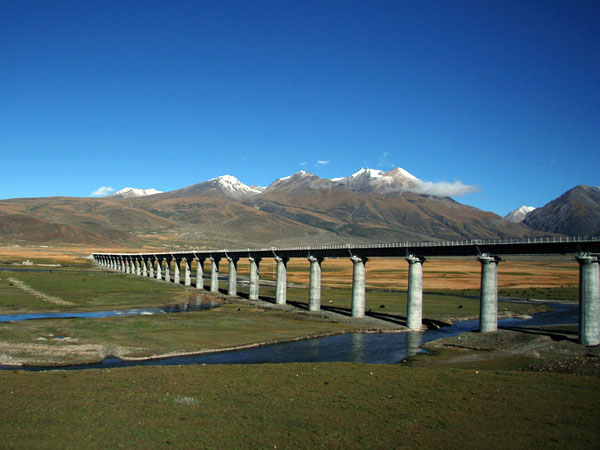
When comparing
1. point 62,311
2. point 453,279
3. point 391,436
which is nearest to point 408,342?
point 391,436

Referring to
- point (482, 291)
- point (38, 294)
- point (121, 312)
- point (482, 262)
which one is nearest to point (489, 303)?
point (482, 291)

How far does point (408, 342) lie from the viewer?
205 ft

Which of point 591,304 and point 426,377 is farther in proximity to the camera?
point 591,304

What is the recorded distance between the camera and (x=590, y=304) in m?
54.5

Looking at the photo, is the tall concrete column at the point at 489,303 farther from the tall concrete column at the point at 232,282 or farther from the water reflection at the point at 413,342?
the tall concrete column at the point at 232,282

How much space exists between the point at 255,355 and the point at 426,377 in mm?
19475

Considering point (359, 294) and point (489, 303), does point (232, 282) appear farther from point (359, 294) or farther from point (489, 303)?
point (489, 303)

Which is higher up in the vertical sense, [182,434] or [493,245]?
[493,245]

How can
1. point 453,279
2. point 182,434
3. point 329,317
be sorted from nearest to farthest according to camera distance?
point 182,434, point 329,317, point 453,279

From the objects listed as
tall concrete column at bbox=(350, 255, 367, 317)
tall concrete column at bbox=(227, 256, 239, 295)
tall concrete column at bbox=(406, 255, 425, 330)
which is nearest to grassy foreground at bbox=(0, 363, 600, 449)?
tall concrete column at bbox=(406, 255, 425, 330)

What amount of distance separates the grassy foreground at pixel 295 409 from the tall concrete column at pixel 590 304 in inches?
634

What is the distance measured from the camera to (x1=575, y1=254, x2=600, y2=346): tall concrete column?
178 ft

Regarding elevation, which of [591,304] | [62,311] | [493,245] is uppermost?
[493,245]

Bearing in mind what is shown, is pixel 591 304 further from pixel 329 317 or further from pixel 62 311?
pixel 62 311
